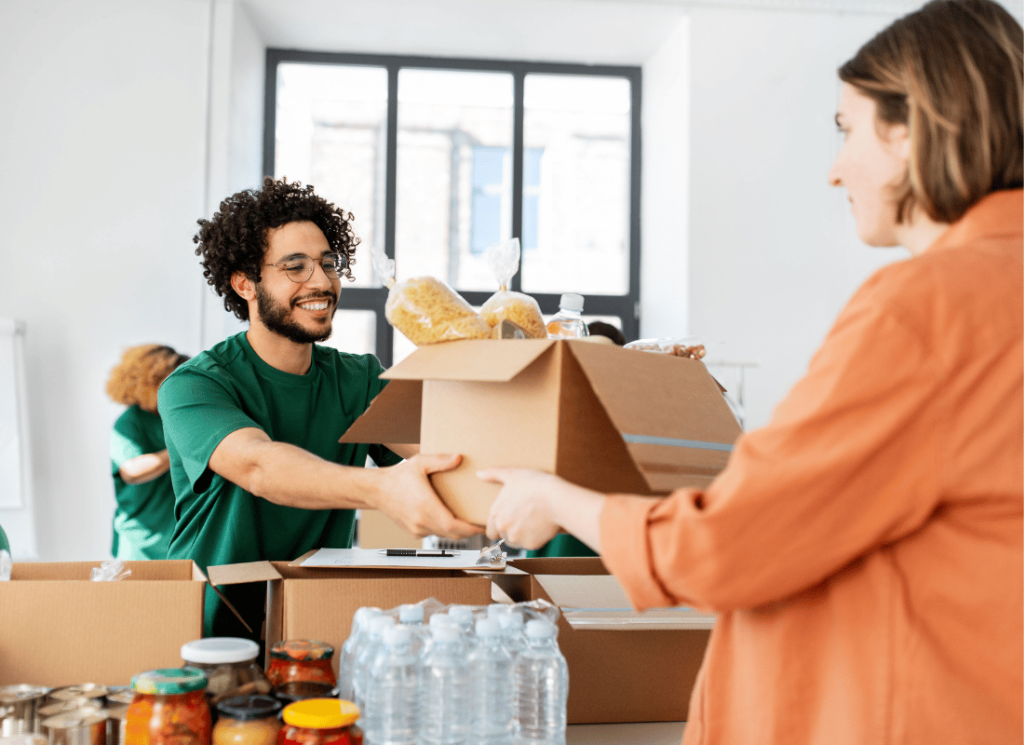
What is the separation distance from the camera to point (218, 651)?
948mm

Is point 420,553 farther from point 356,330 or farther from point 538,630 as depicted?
point 356,330

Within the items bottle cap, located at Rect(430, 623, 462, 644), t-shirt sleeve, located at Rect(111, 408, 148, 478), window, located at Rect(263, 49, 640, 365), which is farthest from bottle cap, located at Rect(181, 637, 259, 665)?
window, located at Rect(263, 49, 640, 365)

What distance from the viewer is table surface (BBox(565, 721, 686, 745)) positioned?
1125 mm

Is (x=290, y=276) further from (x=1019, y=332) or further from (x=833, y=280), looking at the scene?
(x=833, y=280)

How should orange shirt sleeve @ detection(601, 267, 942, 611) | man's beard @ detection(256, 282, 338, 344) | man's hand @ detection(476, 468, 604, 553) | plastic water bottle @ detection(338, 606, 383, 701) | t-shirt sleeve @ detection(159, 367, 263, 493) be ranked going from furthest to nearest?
man's beard @ detection(256, 282, 338, 344), t-shirt sleeve @ detection(159, 367, 263, 493), plastic water bottle @ detection(338, 606, 383, 701), man's hand @ detection(476, 468, 604, 553), orange shirt sleeve @ detection(601, 267, 942, 611)

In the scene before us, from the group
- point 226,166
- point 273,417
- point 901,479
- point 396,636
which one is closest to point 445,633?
point 396,636

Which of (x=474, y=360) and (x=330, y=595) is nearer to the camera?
(x=474, y=360)

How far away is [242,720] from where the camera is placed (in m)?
0.88

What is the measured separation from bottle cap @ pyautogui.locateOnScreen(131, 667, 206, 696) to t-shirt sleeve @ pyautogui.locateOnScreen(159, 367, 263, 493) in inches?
24.2

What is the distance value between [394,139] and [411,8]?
635mm

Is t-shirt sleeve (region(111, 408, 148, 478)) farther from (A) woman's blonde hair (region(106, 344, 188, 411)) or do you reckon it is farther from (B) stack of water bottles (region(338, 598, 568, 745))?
(B) stack of water bottles (region(338, 598, 568, 745))

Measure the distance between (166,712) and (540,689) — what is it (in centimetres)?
44

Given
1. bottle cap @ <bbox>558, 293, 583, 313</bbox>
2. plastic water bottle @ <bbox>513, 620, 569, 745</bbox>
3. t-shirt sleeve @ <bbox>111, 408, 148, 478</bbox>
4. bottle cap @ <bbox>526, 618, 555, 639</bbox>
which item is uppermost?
bottle cap @ <bbox>558, 293, 583, 313</bbox>

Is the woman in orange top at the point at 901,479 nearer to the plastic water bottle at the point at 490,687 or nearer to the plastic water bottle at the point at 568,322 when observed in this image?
the plastic water bottle at the point at 490,687
